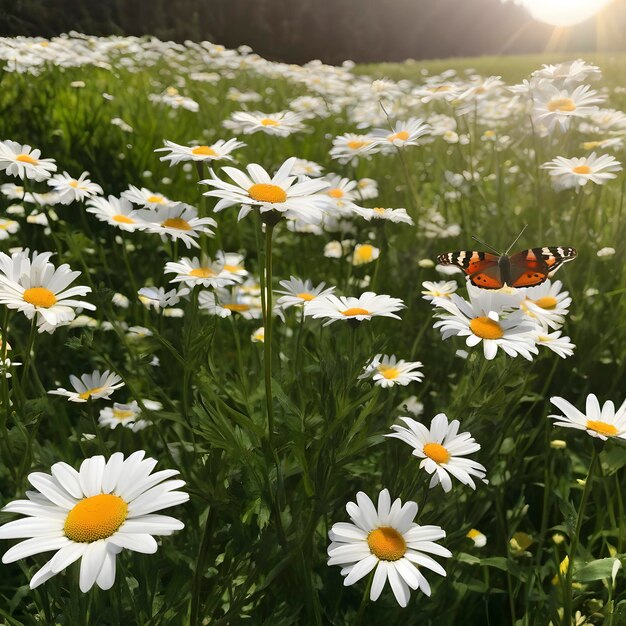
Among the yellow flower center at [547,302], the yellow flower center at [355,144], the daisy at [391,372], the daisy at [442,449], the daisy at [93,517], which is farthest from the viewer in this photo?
the yellow flower center at [355,144]

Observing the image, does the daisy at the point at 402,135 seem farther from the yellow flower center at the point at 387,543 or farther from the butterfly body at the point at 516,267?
the yellow flower center at the point at 387,543

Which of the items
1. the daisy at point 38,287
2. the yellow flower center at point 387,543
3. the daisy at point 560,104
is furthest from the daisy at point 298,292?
the daisy at point 560,104

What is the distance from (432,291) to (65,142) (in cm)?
255

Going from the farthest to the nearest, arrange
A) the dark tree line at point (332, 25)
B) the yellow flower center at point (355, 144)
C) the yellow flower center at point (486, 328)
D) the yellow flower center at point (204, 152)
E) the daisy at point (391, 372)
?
the dark tree line at point (332, 25), the yellow flower center at point (355, 144), the yellow flower center at point (204, 152), the daisy at point (391, 372), the yellow flower center at point (486, 328)

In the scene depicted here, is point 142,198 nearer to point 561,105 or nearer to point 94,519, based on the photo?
point 94,519

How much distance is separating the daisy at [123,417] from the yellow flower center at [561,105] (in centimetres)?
178

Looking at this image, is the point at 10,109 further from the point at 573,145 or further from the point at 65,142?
the point at 573,145

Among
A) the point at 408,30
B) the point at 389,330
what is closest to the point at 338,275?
the point at 389,330

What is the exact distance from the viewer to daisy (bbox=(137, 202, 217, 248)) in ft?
5.33

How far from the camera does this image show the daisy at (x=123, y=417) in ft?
5.54

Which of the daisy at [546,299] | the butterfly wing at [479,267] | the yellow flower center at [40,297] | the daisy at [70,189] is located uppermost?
the daisy at [70,189]

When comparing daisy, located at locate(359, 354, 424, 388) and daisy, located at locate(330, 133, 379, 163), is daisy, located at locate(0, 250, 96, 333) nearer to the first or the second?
daisy, located at locate(359, 354, 424, 388)

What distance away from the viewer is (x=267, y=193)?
1.26m

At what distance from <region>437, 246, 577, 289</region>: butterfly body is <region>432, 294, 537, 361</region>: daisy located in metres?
0.14
